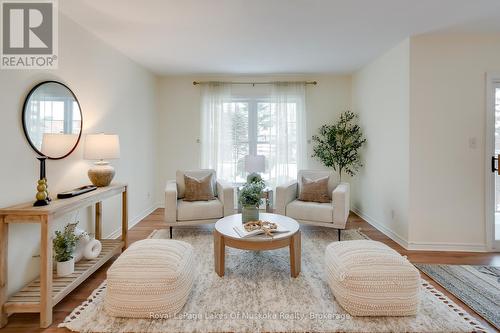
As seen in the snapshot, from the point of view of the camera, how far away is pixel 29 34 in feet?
7.53

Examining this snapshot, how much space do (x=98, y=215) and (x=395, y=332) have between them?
2.97 m

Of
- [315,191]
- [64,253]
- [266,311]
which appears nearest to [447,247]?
[315,191]

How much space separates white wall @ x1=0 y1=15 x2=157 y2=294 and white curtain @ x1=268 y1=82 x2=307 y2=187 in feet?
7.37

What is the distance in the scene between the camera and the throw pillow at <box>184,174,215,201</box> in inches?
143

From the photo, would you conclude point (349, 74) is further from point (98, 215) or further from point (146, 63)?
point (98, 215)

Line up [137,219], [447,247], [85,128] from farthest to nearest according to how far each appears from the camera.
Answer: [137,219] < [447,247] < [85,128]

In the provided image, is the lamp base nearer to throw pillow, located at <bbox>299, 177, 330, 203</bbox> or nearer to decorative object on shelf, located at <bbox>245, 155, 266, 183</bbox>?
decorative object on shelf, located at <bbox>245, 155, 266, 183</bbox>

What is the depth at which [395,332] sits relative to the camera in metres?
1.66

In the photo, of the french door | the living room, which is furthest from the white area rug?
the french door

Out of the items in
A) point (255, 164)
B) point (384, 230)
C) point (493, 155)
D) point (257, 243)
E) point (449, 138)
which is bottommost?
point (384, 230)

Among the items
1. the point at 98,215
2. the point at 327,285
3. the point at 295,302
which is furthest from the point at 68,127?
the point at 327,285

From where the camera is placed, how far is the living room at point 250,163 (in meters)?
1.82

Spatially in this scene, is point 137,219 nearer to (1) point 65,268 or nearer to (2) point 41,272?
(1) point 65,268

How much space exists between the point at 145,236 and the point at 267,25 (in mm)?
3000
